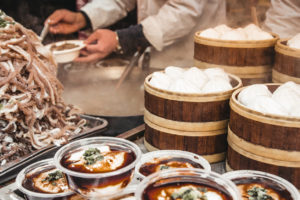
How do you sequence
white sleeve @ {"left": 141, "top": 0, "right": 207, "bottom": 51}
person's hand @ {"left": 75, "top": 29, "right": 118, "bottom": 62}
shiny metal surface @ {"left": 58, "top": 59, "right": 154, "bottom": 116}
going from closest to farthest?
shiny metal surface @ {"left": 58, "top": 59, "right": 154, "bottom": 116} → white sleeve @ {"left": 141, "top": 0, "right": 207, "bottom": 51} → person's hand @ {"left": 75, "top": 29, "right": 118, "bottom": 62}

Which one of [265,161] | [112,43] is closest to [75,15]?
[112,43]

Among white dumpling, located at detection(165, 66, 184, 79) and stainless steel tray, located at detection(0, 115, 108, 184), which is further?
white dumpling, located at detection(165, 66, 184, 79)

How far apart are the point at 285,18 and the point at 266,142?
67.3 inches

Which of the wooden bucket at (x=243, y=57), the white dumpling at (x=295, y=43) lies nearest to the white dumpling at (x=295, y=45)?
the white dumpling at (x=295, y=43)

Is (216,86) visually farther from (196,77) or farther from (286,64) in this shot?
(286,64)

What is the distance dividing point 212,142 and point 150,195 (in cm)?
77

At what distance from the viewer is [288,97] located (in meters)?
1.54

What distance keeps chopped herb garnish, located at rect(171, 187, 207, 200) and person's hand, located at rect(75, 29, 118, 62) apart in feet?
9.00

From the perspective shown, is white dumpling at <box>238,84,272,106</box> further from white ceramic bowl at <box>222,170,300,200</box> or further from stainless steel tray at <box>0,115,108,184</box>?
stainless steel tray at <box>0,115,108,184</box>

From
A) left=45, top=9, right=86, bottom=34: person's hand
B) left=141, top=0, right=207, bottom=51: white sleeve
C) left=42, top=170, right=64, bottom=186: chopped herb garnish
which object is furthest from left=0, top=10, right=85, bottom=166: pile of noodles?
left=45, top=9, right=86, bottom=34: person's hand

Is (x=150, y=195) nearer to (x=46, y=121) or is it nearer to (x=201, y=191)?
(x=201, y=191)

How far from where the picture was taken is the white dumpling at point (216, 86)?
1743mm

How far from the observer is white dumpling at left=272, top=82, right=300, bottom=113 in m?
1.50

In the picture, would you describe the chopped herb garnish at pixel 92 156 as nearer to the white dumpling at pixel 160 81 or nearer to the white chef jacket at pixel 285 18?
the white dumpling at pixel 160 81
